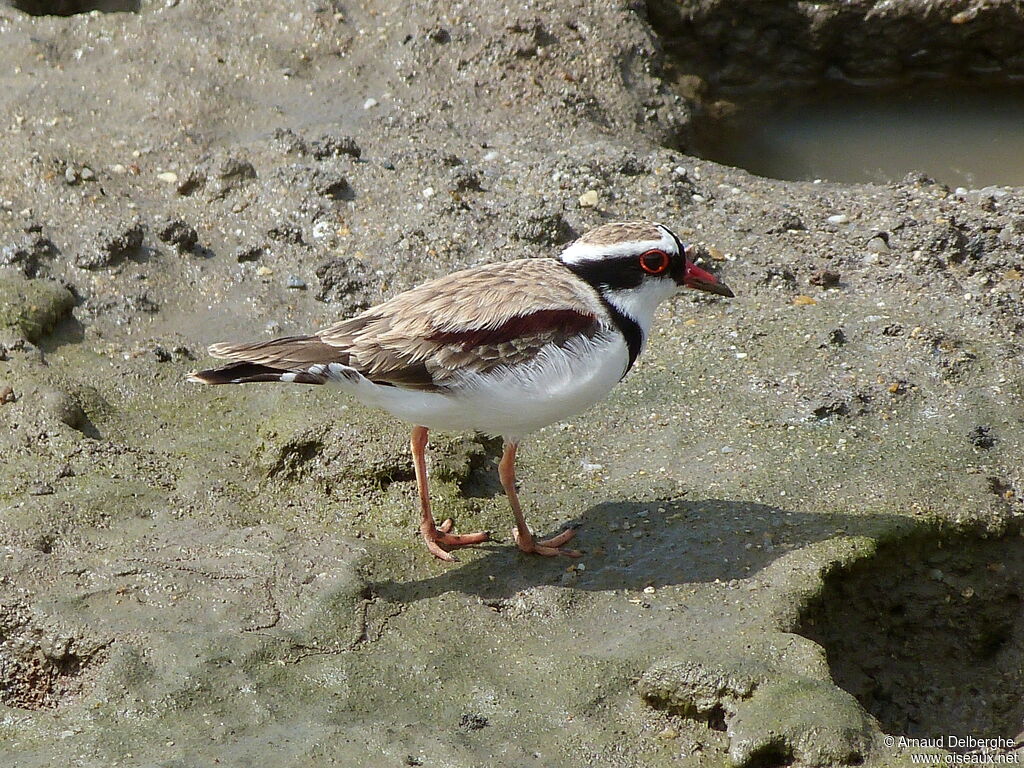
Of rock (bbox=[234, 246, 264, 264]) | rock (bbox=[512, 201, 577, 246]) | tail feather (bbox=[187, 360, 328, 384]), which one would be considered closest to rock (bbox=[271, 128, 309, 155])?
rock (bbox=[234, 246, 264, 264])

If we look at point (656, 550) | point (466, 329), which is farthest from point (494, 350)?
point (656, 550)

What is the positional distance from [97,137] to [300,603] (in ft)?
15.6

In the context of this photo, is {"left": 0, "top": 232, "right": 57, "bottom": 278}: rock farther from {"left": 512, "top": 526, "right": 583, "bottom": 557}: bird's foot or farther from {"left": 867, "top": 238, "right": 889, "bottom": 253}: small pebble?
{"left": 867, "top": 238, "right": 889, "bottom": 253}: small pebble

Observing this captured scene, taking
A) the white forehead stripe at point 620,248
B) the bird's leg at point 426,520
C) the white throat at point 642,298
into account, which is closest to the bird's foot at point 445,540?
the bird's leg at point 426,520

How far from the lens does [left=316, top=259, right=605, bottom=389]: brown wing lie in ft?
16.9

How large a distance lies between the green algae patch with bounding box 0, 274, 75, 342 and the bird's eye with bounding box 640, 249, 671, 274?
3610 mm

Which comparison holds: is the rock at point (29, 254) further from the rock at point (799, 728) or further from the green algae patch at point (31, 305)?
the rock at point (799, 728)

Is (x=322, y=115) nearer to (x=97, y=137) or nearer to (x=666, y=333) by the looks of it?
(x=97, y=137)

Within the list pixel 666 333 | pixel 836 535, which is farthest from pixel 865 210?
pixel 836 535

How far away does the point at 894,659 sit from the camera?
559 centimetres

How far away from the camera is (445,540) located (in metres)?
5.46

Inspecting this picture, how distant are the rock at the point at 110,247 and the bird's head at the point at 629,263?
322 cm

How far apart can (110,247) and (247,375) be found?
2.72 meters

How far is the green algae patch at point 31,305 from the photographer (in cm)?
648
